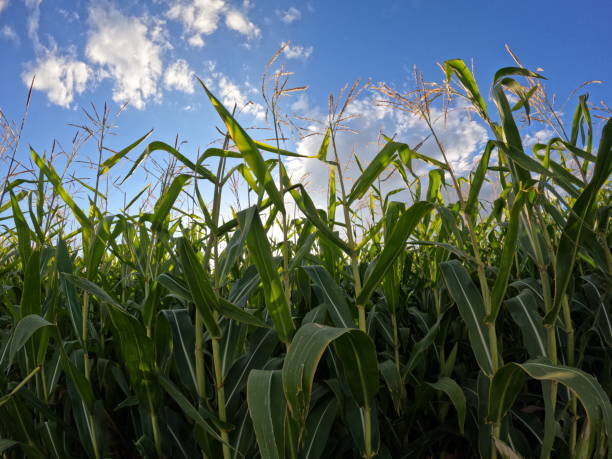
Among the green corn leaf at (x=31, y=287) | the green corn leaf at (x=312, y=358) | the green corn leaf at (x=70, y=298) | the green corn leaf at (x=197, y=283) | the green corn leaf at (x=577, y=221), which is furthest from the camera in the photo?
the green corn leaf at (x=70, y=298)

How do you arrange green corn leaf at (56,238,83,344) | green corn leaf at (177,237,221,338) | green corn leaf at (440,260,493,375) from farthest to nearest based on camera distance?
1. green corn leaf at (56,238,83,344)
2. green corn leaf at (440,260,493,375)
3. green corn leaf at (177,237,221,338)

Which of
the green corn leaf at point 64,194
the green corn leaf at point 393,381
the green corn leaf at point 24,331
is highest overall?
the green corn leaf at point 64,194

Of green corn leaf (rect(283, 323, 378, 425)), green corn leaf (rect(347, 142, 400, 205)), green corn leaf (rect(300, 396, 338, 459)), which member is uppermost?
green corn leaf (rect(347, 142, 400, 205))

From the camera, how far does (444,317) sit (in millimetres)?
1804

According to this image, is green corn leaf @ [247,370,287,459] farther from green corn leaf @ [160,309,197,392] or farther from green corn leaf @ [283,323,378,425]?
green corn leaf @ [160,309,197,392]

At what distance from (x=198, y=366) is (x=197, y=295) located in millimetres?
320

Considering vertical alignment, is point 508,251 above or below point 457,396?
above

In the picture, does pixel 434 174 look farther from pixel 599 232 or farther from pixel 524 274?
pixel 524 274

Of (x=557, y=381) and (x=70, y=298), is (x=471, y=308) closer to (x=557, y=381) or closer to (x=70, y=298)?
(x=557, y=381)

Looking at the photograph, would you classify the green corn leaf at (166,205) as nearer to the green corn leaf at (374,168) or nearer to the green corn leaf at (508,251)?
the green corn leaf at (374,168)

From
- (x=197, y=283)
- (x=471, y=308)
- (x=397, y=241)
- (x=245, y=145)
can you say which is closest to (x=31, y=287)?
(x=197, y=283)

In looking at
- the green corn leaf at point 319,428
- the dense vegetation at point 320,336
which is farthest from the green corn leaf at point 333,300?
the green corn leaf at point 319,428

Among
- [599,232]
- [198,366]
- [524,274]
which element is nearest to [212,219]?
[198,366]

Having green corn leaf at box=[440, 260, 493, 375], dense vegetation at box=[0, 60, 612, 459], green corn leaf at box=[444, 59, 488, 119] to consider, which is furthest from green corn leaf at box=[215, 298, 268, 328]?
green corn leaf at box=[444, 59, 488, 119]
